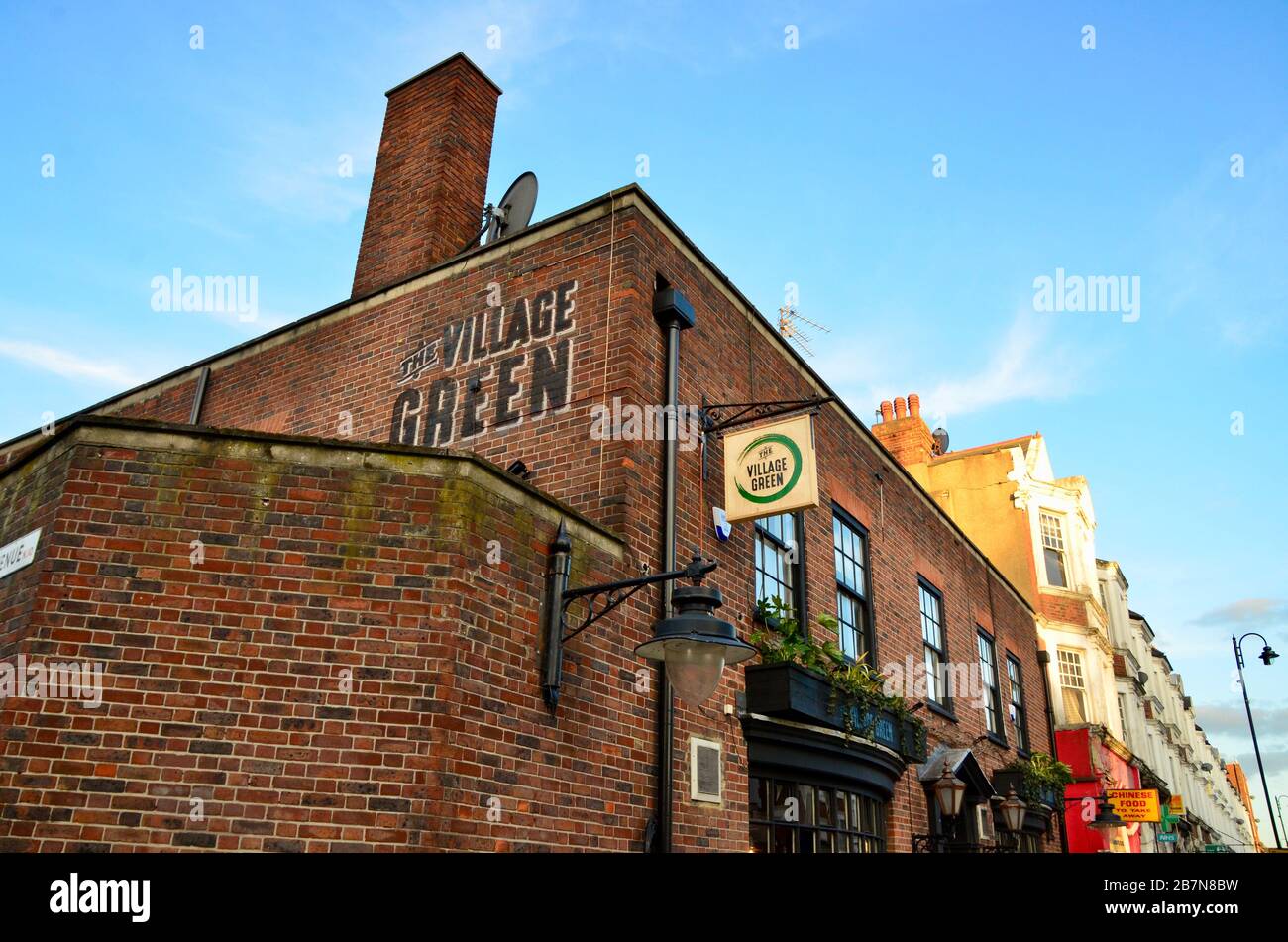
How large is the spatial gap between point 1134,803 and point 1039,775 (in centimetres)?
670

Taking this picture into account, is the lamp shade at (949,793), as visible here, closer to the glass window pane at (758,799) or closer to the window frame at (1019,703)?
the glass window pane at (758,799)

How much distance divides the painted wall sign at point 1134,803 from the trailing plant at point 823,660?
48.3ft

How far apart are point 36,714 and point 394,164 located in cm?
943

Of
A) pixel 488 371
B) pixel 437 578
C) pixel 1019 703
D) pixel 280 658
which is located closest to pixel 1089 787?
pixel 1019 703

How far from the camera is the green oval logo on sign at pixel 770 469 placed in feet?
26.7

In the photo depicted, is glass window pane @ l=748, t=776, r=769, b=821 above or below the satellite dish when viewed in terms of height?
below

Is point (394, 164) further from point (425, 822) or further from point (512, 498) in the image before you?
point (425, 822)

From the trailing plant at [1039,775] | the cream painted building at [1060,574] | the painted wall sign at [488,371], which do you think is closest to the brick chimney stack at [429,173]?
the painted wall sign at [488,371]

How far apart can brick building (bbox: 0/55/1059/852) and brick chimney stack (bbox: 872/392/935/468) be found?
50.3 ft

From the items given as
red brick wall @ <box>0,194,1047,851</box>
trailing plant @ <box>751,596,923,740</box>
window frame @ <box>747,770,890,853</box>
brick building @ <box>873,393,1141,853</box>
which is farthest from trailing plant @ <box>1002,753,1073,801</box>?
trailing plant @ <box>751,596,923,740</box>

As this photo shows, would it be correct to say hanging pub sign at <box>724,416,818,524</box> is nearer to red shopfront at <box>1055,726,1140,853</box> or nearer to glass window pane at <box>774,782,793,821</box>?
glass window pane at <box>774,782,793,821</box>

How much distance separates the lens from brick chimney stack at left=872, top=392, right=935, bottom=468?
1061 inches
